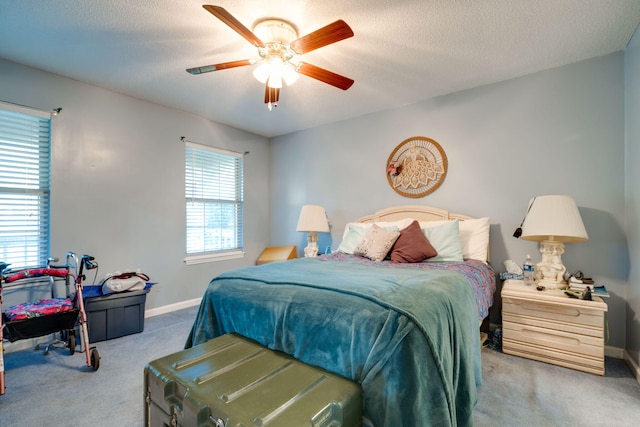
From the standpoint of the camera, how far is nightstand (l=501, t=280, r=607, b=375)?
209 centimetres

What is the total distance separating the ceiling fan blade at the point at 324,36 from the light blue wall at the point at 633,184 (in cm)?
223

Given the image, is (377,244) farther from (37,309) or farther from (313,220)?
(37,309)

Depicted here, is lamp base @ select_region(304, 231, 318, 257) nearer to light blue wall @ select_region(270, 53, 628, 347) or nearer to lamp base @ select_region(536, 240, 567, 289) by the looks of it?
light blue wall @ select_region(270, 53, 628, 347)

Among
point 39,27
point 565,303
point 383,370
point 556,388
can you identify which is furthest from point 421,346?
point 39,27

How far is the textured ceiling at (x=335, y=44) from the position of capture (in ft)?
6.28

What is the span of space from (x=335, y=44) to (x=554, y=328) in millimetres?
2778

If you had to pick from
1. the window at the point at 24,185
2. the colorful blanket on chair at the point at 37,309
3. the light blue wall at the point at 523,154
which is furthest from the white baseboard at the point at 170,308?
the light blue wall at the point at 523,154

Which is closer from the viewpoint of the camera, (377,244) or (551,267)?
(551,267)

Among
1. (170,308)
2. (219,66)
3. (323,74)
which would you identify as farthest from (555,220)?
(170,308)

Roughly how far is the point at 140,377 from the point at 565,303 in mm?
3161

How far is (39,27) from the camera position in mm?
2119

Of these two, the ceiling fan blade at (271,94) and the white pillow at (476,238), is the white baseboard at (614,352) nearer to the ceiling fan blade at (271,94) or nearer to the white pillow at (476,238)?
the white pillow at (476,238)

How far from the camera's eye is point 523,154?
281cm

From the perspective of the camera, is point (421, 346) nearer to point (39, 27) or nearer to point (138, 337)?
point (138, 337)
